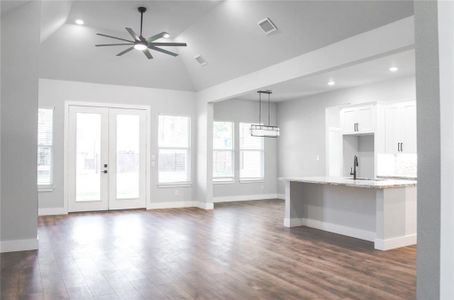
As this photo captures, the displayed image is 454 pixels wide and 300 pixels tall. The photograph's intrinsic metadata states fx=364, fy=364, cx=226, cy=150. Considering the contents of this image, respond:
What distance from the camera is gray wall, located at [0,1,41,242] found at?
4629mm

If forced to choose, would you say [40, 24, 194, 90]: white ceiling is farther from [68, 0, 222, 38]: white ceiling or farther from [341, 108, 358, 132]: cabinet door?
[341, 108, 358, 132]: cabinet door

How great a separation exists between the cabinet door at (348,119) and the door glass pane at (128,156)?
4885 millimetres

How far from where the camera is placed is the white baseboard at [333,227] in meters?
5.46

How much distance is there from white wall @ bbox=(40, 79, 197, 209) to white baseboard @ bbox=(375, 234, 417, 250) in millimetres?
5158

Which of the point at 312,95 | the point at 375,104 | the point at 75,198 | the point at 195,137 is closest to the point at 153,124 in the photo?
the point at 195,137

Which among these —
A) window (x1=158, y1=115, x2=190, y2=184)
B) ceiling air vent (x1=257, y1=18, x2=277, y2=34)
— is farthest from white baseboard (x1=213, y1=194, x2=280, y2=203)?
ceiling air vent (x1=257, y1=18, x2=277, y2=34)

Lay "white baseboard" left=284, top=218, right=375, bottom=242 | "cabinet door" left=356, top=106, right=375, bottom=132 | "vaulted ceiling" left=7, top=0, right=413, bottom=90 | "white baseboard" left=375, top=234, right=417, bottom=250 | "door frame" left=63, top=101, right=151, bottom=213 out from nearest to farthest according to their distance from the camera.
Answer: "vaulted ceiling" left=7, top=0, right=413, bottom=90 < "white baseboard" left=375, top=234, right=417, bottom=250 < "white baseboard" left=284, top=218, right=375, bottom=242 < "door frame" left=63, top=101, right=151, bottom=213 < "cabinet door" left=356, top=106, right=375, bottom=132

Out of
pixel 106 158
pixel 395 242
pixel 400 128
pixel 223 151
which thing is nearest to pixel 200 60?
pixel 106 158

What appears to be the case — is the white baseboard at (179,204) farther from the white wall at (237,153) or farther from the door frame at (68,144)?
the white wall at (237,153)

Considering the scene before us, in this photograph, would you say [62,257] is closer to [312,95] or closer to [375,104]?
[375,104]

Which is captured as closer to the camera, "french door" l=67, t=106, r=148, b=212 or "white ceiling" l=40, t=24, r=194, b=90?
"white ceiling" l=40, t=24, r=194, b=90

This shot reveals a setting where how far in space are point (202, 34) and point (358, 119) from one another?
4037 mm

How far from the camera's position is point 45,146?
25.0 ft

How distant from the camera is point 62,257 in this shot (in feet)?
14.5
